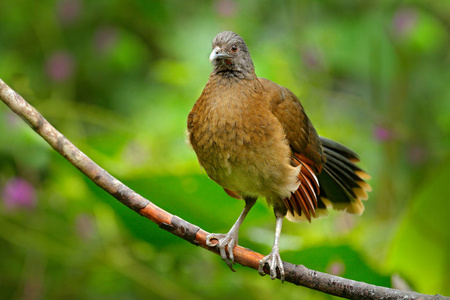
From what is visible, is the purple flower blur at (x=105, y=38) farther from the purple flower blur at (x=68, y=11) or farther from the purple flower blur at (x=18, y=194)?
the purple flower blur at (x=18, y=194)

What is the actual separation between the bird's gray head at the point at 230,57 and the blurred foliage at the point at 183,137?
584 mm

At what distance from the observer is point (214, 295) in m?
3.96

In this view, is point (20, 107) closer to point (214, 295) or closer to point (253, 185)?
point (253, 185)

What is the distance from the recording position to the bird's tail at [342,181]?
3.21 metres

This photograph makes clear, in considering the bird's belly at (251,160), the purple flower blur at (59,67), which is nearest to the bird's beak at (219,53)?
the bird's belly at (251,160)

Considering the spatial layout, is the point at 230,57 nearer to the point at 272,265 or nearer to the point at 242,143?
the point at 242,143

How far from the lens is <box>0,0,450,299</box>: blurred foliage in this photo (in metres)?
3.45

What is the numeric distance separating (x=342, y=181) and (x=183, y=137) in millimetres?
1457

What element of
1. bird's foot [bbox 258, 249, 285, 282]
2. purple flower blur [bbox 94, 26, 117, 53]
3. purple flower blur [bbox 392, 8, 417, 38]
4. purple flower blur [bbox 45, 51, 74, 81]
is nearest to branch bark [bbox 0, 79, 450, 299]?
bird's foot [bbox 258, 249, 285, 282]

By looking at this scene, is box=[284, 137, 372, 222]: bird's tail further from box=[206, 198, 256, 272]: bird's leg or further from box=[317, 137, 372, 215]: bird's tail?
box=[206, 198, 256, 272]: bird's leg

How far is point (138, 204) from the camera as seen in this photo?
239cm

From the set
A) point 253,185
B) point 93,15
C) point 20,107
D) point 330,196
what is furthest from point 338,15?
point 20,107

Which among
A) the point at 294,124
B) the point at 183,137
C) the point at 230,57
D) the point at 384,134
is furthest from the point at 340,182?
the point at 384,134

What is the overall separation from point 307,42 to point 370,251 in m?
1.83
